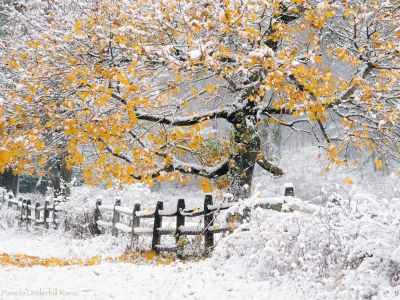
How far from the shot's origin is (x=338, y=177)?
2911cm

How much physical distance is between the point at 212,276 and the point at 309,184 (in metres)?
26.1

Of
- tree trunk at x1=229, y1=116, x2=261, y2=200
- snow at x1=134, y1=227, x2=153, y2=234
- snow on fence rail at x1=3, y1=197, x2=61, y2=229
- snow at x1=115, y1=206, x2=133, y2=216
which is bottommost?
snow on fence rail at x1=3, y1=197, x2=61, y2=229

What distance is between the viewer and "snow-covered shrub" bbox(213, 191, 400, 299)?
4266 mm

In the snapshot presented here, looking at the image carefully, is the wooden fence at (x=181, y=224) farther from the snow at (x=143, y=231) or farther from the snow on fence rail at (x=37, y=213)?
the snow on fence rail at (x=37, y=213)

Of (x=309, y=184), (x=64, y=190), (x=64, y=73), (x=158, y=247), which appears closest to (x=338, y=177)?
(x=309, y=184)

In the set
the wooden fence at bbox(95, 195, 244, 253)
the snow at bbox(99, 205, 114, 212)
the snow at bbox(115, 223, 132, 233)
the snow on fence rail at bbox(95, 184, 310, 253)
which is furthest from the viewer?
the snow at bbox(99, 205, 114, 212)

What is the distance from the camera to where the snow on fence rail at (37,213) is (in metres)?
13.8

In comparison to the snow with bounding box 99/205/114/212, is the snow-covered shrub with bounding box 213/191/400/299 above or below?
above

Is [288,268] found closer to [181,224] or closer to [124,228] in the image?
[181,224]

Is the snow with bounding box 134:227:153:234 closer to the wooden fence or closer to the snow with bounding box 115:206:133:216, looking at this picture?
the wooden fence

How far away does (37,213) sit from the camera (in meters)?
15.1

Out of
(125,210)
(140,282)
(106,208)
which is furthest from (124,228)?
(140,282)

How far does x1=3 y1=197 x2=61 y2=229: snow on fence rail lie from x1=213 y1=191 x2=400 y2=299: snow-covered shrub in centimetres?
998

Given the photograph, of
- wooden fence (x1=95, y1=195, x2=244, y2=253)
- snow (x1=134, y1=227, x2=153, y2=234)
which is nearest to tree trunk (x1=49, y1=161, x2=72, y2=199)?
wooden fence (x1=95, y1=195, x2=244, y2=253)
